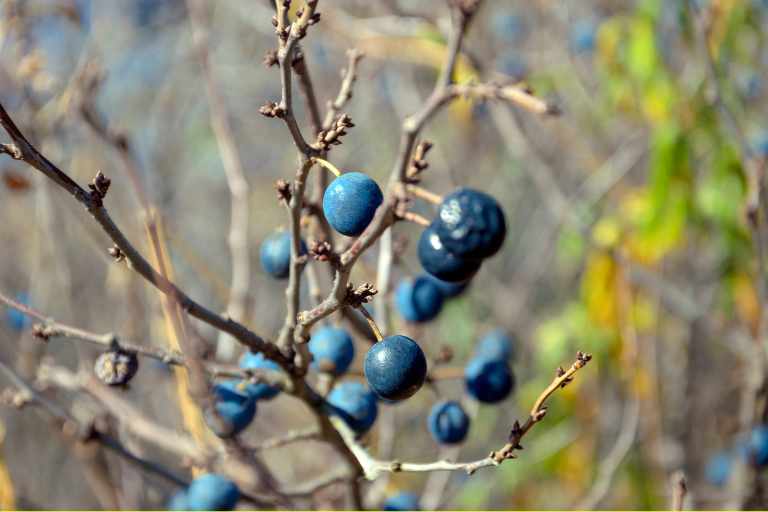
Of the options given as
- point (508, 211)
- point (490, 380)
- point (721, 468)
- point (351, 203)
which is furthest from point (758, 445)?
point (508, 211)

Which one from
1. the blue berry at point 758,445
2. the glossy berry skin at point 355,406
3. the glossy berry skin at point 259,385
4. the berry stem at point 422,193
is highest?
the berry stem at point 422,193

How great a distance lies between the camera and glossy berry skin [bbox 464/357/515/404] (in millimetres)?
2111

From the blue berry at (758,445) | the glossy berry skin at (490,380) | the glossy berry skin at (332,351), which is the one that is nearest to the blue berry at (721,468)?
the blue berry at (758,445)

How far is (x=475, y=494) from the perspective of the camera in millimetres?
3396

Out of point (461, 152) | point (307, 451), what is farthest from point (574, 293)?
point (307, 451)

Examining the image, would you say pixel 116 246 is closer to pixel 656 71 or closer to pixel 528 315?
pixel 656 71

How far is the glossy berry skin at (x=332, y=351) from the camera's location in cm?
183

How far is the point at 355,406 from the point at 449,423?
1.20 feet

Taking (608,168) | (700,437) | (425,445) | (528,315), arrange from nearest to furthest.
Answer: (608,168), (700,437), (528,315), (425,445)

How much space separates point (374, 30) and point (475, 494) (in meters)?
2.19

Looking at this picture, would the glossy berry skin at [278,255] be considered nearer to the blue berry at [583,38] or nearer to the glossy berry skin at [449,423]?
the glossy berry skin at [449,423]

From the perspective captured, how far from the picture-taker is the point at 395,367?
1.34m

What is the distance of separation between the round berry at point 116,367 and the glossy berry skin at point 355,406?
450mm

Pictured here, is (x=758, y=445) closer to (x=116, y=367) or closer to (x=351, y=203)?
(x=351, y=203)
